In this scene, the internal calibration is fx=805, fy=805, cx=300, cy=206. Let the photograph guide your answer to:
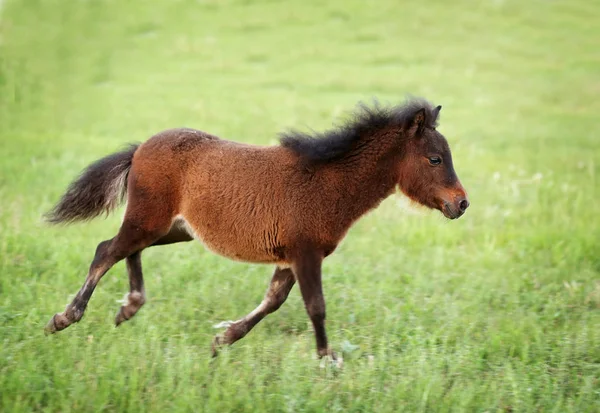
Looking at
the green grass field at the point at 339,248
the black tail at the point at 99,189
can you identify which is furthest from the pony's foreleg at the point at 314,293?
the black tail at the point at 99,189

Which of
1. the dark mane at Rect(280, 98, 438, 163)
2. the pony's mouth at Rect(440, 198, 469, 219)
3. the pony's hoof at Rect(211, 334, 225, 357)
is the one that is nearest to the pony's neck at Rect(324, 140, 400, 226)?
the dark mane at Rect(280, 98, 438, 163)

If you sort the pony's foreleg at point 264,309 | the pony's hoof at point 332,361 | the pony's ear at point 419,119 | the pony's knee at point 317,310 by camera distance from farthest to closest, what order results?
the pony's foreleg at point 264,309 < the pony's ear at point 419,119 < the pony's knee at point 317,310 < the pony's hoof at point 332,361

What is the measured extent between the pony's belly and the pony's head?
1276 mm

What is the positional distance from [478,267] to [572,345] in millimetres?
2247

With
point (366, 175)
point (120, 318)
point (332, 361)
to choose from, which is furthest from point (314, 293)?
point (120, 318)

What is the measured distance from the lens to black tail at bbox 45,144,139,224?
6.95 m

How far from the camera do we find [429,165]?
648cm

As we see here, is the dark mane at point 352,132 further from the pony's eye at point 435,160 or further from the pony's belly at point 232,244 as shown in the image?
the pony's belly at point 232,244

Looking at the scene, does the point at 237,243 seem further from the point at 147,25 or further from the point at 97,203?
the point at 147,25

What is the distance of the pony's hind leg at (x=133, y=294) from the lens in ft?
22.3

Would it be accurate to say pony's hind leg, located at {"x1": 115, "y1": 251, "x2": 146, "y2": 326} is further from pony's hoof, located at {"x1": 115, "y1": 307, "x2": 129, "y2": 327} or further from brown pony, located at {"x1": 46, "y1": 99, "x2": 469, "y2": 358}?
brown pony, located at {"x1": 46, "y1": 99, "x2": 469, "y2": 358}

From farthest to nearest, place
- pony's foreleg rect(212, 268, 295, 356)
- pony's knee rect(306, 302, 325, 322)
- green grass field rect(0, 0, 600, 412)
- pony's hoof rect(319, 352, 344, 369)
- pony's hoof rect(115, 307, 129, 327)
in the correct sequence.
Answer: pony's hoof rect(115, 307, 129, 327)
pony's foreleg rect(212, 268, 295, 356)
pony's knee rect(306, 302, 325, 322)
pony's hoof rect(319, 352, 344, 369)
green grass field rect(0, 0, 600, 412)

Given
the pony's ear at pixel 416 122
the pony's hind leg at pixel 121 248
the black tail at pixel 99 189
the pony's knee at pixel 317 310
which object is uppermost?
the pony's ear at pixel 416 122

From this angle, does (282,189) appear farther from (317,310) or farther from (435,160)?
(435,160)
